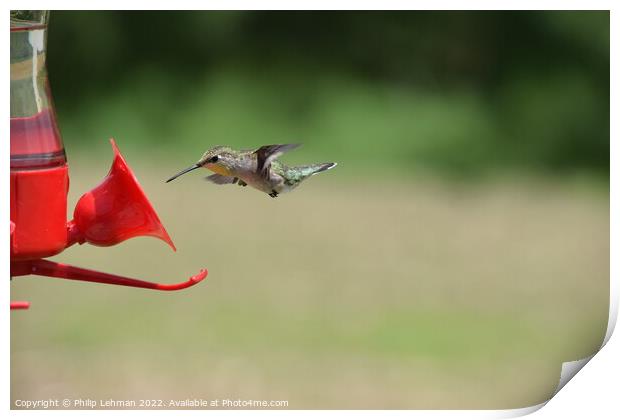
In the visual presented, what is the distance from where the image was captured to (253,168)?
2.16 meters

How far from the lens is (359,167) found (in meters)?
8.12

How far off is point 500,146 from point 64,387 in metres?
4.50

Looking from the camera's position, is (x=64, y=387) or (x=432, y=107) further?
(x=432, y=107)

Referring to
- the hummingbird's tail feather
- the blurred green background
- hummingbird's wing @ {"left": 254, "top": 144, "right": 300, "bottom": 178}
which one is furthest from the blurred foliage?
hummingbird's wing @ {"left": 254, "top": 144, "right": 300, "bottom": 178}

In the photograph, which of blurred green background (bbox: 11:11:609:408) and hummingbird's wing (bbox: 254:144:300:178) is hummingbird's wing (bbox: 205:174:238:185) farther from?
blurred green background (bbox: 11:11:609:408)

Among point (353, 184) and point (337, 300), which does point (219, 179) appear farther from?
point (353, 184)

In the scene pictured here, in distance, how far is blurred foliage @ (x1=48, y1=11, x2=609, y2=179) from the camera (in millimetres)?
7812

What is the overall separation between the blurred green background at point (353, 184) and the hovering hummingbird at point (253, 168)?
4.08 meters

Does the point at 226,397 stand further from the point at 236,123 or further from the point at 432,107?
the point at 432,107

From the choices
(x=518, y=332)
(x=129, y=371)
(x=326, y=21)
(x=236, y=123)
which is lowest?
(x=129, y=371)

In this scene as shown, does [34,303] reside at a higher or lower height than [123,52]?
lower

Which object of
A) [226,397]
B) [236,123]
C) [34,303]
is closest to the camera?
[226,397]

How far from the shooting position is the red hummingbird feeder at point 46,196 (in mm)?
1772

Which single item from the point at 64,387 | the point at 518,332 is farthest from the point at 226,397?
the point at 518,332
